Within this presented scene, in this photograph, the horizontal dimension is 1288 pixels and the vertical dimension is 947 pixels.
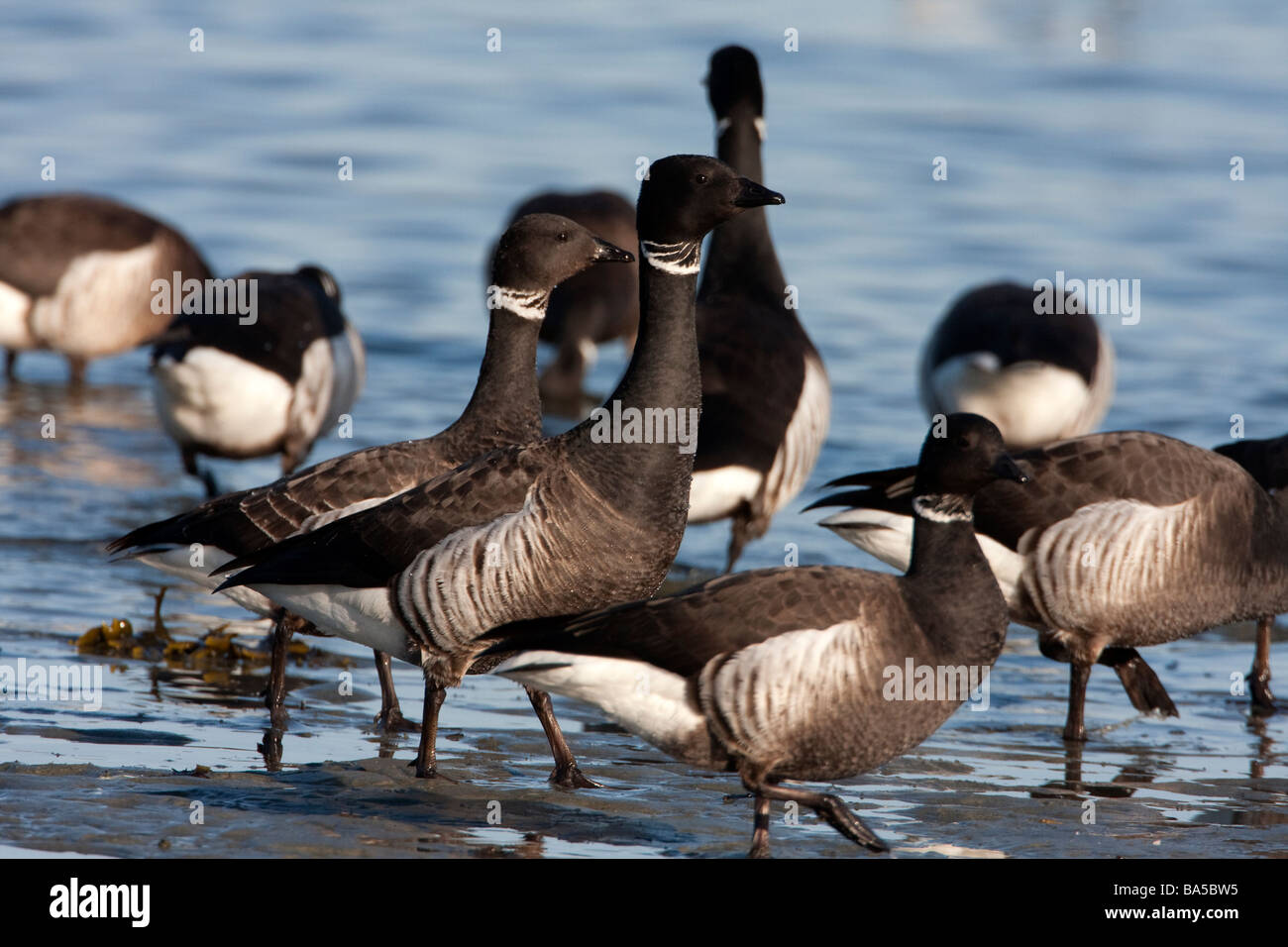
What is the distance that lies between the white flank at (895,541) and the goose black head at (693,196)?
2.04 m

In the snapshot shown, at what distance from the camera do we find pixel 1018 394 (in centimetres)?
1245

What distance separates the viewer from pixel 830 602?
229 inches

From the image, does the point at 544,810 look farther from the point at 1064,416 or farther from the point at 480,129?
the point at 480,129

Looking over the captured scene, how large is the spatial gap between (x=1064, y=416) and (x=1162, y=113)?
16106mm

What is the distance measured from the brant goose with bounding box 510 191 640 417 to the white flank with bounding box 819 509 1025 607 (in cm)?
688

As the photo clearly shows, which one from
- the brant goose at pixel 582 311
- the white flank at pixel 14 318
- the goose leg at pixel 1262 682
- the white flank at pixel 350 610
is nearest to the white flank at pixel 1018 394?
the brant goose at pixel 582 311

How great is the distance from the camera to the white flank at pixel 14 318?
14.8 m

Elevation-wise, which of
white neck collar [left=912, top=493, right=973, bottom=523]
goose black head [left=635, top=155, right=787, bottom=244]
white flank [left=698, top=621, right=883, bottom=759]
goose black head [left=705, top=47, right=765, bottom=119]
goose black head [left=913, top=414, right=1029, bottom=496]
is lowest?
white flank [left=698, top=621, right=883, bottom=759]

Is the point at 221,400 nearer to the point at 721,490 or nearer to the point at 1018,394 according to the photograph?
the point at 721,490

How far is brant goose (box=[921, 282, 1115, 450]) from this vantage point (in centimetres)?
1235

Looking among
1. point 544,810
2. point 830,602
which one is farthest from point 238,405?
point 830,602

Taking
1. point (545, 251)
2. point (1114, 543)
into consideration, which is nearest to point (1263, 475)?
point (1114, 543)

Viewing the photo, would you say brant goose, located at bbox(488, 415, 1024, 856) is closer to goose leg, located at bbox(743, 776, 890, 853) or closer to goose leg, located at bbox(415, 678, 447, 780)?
goose leg, located at bbox(743, 776, 890, 853)

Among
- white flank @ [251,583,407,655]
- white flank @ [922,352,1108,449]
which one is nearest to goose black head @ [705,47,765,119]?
white flank @ [922,352,1108,449]
